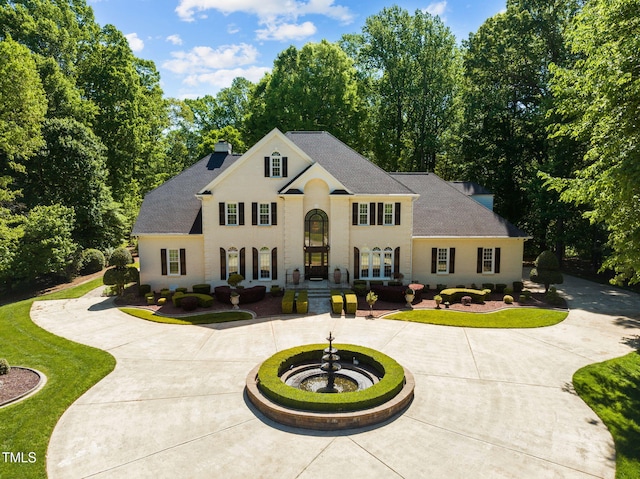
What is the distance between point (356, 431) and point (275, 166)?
19979 millimetres

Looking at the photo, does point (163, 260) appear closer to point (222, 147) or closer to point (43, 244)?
point (43, 244)

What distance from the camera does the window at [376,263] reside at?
2923 cm

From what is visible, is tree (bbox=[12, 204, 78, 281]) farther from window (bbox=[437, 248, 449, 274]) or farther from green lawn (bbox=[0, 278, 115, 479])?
window (bbox=[437, 248, 449, 274])

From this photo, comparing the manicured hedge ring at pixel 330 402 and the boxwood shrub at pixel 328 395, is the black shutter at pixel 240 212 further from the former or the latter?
the manicured hedge ring at pixel 330 402

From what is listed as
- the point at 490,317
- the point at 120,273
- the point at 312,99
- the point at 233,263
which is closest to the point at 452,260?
the point at 490,317

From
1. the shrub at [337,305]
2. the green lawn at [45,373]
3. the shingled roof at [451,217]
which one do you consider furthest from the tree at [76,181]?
the shingled roof at [451,217]

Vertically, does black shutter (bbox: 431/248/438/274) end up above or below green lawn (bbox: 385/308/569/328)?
above

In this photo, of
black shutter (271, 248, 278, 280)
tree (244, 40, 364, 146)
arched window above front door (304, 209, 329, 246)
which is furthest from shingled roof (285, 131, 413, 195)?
tree (244, 40, 364, 146)

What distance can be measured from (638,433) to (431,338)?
29.3ft

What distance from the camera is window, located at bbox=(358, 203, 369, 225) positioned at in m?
28.9

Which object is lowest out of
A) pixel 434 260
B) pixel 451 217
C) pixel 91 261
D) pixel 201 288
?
pixel 201 288

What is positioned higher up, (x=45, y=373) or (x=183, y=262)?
(x=183, y=262)

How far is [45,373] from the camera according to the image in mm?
15953

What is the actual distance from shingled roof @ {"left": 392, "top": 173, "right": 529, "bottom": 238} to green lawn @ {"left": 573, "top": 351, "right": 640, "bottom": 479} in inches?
525
